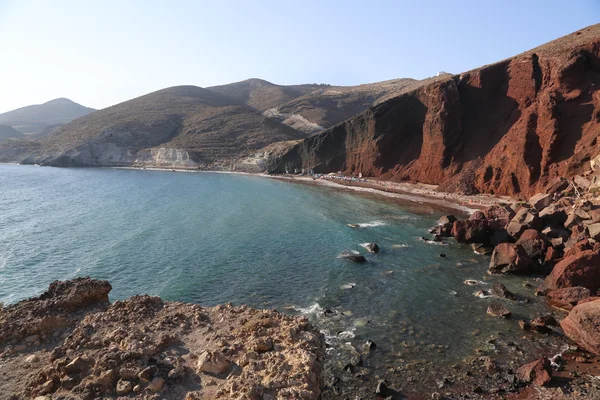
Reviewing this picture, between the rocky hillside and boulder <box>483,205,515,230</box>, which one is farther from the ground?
the rocky hillside

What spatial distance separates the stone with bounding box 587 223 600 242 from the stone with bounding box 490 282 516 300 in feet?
29.4

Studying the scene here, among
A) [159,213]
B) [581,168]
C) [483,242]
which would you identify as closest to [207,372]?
[483,242]

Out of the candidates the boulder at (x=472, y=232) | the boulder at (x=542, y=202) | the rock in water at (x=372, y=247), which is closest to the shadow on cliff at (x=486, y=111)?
the boulder at (x=542, y=202)

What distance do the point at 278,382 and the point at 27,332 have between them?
11217 millimetres

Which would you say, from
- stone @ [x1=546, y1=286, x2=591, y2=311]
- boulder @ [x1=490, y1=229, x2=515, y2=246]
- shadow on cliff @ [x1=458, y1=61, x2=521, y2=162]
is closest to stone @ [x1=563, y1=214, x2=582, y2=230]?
boulder @ [x1=490, y1=229, x2=515, y2=246]

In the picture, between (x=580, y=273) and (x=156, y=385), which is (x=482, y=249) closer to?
(x=580, y=273)

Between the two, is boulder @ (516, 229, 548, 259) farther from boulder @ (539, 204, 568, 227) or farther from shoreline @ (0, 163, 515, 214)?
shoreline @ (0, 163, 515, 214)

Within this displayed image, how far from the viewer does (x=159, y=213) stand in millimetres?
47938

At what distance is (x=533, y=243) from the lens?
28.6 m

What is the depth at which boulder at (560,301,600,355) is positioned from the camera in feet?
54.1

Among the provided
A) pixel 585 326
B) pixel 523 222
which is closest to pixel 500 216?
pixel 523 222

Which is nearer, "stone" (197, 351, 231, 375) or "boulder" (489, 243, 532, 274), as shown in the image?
"stone" (197, 351, 231, 375)

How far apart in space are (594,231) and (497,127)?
35637mm

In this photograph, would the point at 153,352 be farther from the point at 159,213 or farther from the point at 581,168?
the point at 581,168
